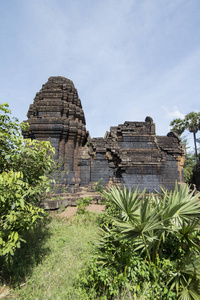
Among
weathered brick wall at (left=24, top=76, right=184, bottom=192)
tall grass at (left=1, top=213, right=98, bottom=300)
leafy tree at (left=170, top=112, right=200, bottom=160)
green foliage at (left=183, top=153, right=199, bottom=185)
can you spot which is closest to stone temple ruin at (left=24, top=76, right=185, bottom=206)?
weathered brick wall at (left=24, top=76, right=184, bottom=192)

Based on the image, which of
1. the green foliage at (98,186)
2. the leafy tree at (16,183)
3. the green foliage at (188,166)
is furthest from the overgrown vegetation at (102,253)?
the green foliage at (188,166)

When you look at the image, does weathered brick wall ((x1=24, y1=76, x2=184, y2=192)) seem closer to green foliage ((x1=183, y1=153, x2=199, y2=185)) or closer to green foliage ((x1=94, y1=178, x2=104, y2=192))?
green foliage ((x1=94, y1=178, x2=104, y2=192))

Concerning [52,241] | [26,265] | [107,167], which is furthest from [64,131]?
[26,265]

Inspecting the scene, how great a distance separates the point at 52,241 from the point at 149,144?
278 inches

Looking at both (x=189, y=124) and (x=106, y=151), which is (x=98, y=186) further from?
(x=189, y=124)

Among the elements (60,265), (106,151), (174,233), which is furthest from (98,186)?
(174,233)

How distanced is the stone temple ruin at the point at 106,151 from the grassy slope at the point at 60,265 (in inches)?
143

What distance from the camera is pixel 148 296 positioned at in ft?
7.84

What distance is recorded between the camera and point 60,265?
11.1 feet

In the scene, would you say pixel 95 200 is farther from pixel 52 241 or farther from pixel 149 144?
pixel 149 144

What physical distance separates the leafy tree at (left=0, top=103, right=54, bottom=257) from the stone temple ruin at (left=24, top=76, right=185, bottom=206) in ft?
17.1

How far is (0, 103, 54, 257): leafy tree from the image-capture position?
2.38 m

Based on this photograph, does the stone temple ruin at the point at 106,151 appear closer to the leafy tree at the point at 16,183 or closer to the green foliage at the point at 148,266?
the leafy tree at the point at 16,183

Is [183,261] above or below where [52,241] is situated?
above
